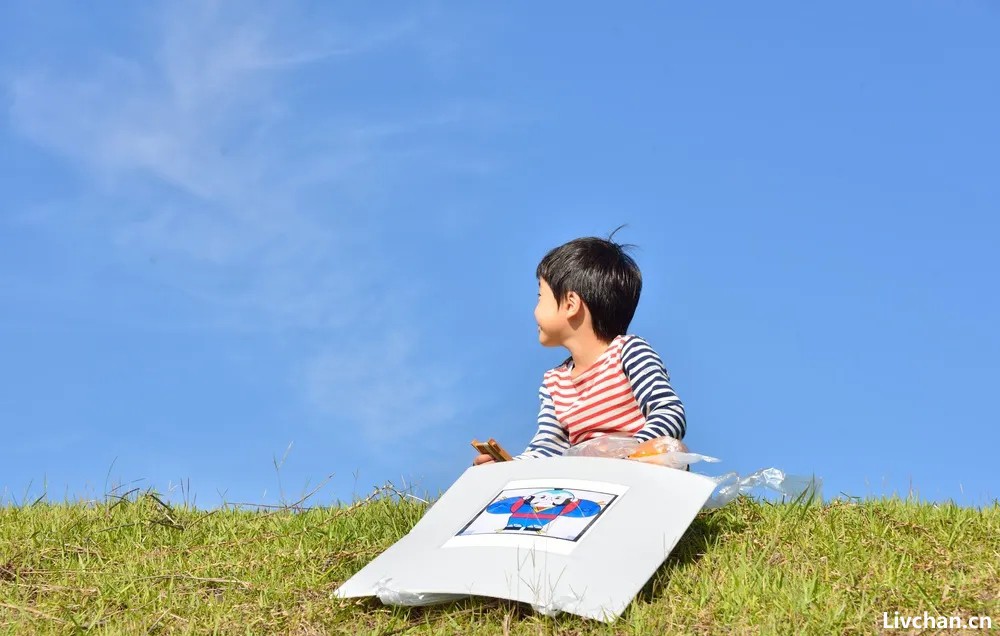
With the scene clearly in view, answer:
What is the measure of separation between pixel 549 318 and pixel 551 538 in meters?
1.47

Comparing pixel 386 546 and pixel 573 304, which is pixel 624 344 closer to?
pixel 573 304

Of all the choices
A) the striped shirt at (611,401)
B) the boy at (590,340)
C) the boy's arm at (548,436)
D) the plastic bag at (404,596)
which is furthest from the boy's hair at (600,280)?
the plastic bag at (404,596)

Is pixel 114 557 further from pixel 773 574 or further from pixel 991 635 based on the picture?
pixel 991 635

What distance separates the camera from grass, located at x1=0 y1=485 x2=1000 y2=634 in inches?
155

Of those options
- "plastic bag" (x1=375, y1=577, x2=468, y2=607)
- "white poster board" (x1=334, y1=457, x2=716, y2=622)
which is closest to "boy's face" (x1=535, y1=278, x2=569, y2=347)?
"white poster board" (x1=334, y1=457, x2=716, y2=622)

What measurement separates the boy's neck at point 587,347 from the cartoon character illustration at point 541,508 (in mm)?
1108

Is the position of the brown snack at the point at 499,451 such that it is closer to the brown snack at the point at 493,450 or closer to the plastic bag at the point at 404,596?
the brown snack at the point at 493,450

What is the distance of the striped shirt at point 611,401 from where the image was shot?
4.88 meters

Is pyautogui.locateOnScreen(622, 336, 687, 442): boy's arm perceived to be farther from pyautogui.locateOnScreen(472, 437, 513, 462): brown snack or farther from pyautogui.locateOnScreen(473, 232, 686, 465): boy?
pyautogui.locateOnScreen(472, 437, 513, 462): brown snack

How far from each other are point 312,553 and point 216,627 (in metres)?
0.78

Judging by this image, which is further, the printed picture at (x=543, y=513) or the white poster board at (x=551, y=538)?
the printed picture at (x=543, y=513)

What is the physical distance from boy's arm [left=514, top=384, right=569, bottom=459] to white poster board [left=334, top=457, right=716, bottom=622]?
74cm

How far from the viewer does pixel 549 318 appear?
522cm

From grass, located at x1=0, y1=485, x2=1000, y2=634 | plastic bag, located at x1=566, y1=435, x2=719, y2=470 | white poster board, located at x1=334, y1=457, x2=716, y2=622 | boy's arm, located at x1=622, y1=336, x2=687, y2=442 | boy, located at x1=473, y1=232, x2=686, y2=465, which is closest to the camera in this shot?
white poster board, located at x1=334, y1=457, x2=716, y2=622
